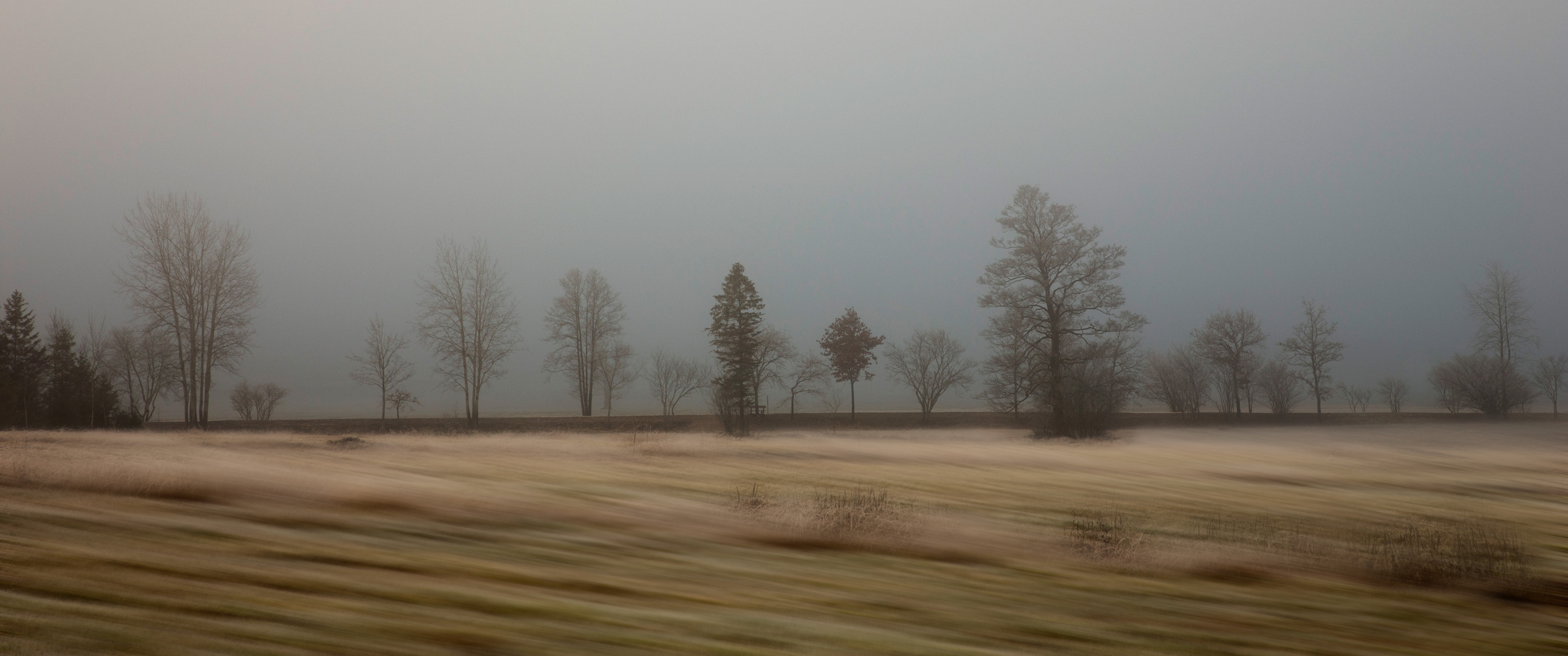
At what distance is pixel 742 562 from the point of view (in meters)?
5.61

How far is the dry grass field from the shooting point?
3.75 metres

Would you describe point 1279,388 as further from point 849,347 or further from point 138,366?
point 138,366

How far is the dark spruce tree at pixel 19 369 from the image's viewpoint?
2952 cm

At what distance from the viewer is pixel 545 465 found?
1195cm

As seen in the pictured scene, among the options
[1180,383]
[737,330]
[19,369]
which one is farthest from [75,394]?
[1180,383]

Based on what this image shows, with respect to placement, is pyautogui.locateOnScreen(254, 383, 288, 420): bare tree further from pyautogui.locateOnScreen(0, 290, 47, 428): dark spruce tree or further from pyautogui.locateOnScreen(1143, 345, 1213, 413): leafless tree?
pyautogui.locateOnScreen(1143, 345, 1213, 413): leafless tree

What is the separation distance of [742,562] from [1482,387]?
4776 centimetres

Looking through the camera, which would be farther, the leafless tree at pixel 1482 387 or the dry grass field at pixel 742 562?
the leafless tree at pixel 1482 387

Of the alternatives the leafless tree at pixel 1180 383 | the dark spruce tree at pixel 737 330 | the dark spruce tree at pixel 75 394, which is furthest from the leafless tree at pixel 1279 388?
the dark spruce tree at pixel 75 394

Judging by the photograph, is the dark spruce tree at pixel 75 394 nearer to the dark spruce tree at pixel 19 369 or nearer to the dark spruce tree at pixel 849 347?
→ the dark spruce tree at pixel 19 369

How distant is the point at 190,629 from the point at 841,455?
13.7 m

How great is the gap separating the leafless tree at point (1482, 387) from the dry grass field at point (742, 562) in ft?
110

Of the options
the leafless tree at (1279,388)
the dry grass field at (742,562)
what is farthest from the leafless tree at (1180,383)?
the dry grass field at (742,562)

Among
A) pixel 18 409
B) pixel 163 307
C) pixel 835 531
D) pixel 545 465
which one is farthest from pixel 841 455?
pixel 18 409
